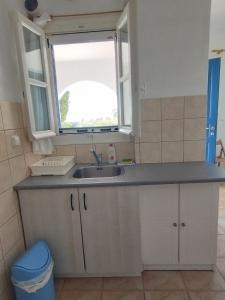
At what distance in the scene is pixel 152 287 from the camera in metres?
1.60

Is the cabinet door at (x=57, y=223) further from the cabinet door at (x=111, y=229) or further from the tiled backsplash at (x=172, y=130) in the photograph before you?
the tiled backsplash at (x=172, y=130)

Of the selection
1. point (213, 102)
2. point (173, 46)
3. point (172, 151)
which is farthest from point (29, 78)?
point (213, 102)

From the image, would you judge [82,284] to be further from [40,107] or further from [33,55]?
[33,55]

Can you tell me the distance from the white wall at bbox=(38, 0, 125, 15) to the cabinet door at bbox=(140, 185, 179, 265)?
1659mm

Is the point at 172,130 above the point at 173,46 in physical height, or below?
below

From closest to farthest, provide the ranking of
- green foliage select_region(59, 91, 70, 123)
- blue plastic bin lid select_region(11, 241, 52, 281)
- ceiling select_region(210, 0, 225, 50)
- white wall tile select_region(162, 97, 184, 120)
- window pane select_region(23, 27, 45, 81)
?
blue plastic bin lid select_region(11, 241, 52, 281) → window pane select_region(23, 27, 45, 81) → white wall tile select_region(162, 97, 184, 120) → green foliage select_region(59, 91, 70, 123) → ceiling select_region(210, 0, 225, 50)

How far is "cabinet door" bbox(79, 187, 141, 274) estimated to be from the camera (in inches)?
61.3

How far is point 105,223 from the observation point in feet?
5.24

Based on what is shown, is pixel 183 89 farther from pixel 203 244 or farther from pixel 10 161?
pixel 10 161

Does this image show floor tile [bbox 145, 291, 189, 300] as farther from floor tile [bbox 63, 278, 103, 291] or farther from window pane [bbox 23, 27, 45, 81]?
window pane [bbox 23, 27, 45, 81]

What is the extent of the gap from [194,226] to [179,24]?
68.0 inches

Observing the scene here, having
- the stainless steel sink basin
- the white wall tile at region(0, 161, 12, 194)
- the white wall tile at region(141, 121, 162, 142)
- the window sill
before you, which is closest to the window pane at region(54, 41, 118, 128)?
the window sill

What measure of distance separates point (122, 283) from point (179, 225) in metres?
0.66

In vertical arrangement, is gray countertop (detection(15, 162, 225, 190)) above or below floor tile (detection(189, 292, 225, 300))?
above
